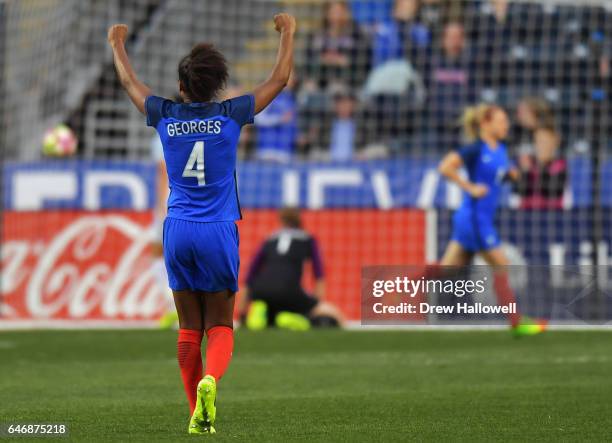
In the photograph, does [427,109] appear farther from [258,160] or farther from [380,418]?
[380,418]

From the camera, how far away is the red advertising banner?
17.6 metres

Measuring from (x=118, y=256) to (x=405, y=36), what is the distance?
18.8 feet

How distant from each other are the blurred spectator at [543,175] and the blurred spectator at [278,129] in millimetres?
3518

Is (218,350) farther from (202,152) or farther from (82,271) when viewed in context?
(82,271)

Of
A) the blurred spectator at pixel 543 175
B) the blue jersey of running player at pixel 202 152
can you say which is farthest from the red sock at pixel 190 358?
the blurred spectator at pixel 543 175

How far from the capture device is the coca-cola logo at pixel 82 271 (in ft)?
57.7

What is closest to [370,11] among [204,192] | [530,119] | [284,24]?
[530,119]

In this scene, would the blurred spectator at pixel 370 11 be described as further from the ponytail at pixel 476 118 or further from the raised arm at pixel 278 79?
the raised arm at pixel 278 79

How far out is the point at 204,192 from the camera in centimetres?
674

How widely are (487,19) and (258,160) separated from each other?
437 cm

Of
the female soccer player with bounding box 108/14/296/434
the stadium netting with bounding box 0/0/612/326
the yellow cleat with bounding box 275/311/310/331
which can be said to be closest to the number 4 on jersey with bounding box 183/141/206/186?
the female soccer player with bounding box 108/14/296/434

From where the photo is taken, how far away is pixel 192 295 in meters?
6.85

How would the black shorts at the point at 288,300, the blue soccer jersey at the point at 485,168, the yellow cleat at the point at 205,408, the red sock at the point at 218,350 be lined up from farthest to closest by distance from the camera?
the black shorts at the point at 288,300 → the blue soccer jersey at the point at 485,168 → the red sock at the point at 218,350 → the yellow cleat at the point at 205,408

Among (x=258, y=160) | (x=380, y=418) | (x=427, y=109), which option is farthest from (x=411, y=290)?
(x=427, y=109)
